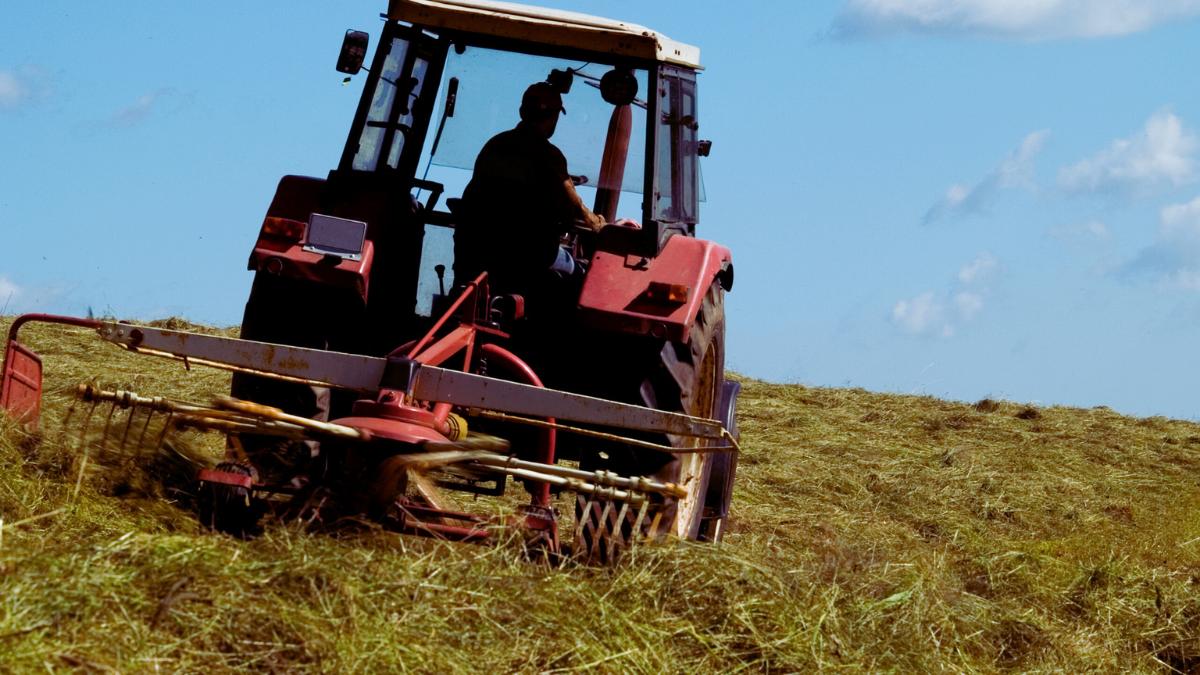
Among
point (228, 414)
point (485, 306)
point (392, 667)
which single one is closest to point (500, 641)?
point (392, 667)

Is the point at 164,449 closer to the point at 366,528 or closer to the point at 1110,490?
the point at 366,528

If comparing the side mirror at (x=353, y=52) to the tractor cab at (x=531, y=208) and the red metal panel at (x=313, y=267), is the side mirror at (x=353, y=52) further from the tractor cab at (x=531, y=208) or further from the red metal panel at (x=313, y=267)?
the red metal panel at (x=313, y=267)

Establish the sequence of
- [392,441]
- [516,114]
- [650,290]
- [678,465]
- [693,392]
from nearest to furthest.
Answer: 1. [392,441]
2. [678,465]
3. [650,290]
4. [693,392]
5. [516,114]

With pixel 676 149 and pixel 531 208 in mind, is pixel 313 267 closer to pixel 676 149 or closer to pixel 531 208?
pixel 531 208

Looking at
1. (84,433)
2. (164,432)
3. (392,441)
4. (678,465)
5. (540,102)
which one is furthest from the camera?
(540,102)

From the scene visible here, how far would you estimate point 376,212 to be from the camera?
6.13 meters

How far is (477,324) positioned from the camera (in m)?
5.57

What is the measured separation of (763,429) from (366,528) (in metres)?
6.04

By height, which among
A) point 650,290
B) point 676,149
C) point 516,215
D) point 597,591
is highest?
point 676,149

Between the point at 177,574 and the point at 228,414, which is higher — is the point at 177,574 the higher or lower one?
the lower one

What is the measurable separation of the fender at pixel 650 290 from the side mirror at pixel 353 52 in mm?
1188

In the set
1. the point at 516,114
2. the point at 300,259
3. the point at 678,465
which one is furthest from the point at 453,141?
the point at 678,465

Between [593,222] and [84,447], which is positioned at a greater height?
[593,222]

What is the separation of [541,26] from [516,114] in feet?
2.25
